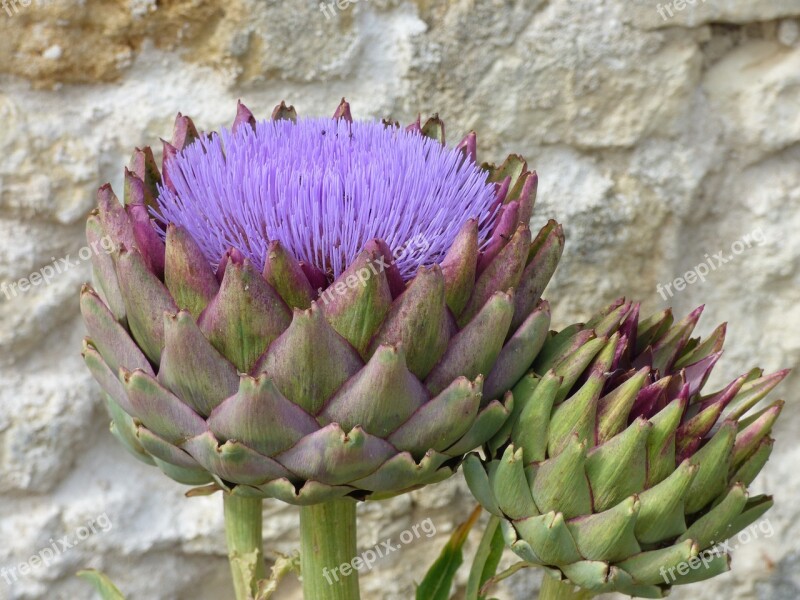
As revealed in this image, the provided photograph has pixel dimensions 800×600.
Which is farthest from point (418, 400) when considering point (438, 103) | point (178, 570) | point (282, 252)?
point (178, 570)

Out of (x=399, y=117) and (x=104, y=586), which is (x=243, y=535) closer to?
(x=104, y=586)

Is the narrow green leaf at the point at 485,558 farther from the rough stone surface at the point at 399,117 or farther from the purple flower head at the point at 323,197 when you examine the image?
the rough stone surface at the point at 399,117

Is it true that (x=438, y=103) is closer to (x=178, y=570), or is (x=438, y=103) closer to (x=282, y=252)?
(x=282, y=252)

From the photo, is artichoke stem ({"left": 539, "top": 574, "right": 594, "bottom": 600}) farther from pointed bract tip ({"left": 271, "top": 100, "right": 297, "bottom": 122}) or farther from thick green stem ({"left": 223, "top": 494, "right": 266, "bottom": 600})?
pointed bract tip ({"left": 271, "top": 100, "right": 297, "bottom": 122})

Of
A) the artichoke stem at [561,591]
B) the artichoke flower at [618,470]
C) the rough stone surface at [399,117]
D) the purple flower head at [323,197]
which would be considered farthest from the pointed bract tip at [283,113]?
the artichoke stem at [561,591]

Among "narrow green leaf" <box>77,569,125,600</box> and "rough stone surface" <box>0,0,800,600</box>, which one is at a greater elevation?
"rough stone surface" <box>0,0,800,600</box>

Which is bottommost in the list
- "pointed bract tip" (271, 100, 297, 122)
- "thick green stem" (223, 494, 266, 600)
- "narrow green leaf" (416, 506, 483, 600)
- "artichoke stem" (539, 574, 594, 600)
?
"narrow green leaf" (416, 506, 483, 600)

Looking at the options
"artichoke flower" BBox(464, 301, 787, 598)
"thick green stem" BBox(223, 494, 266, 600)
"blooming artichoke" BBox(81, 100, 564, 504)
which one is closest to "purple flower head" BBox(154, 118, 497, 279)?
"blooming artichoke" BBox(81, 100, 564, 504)
